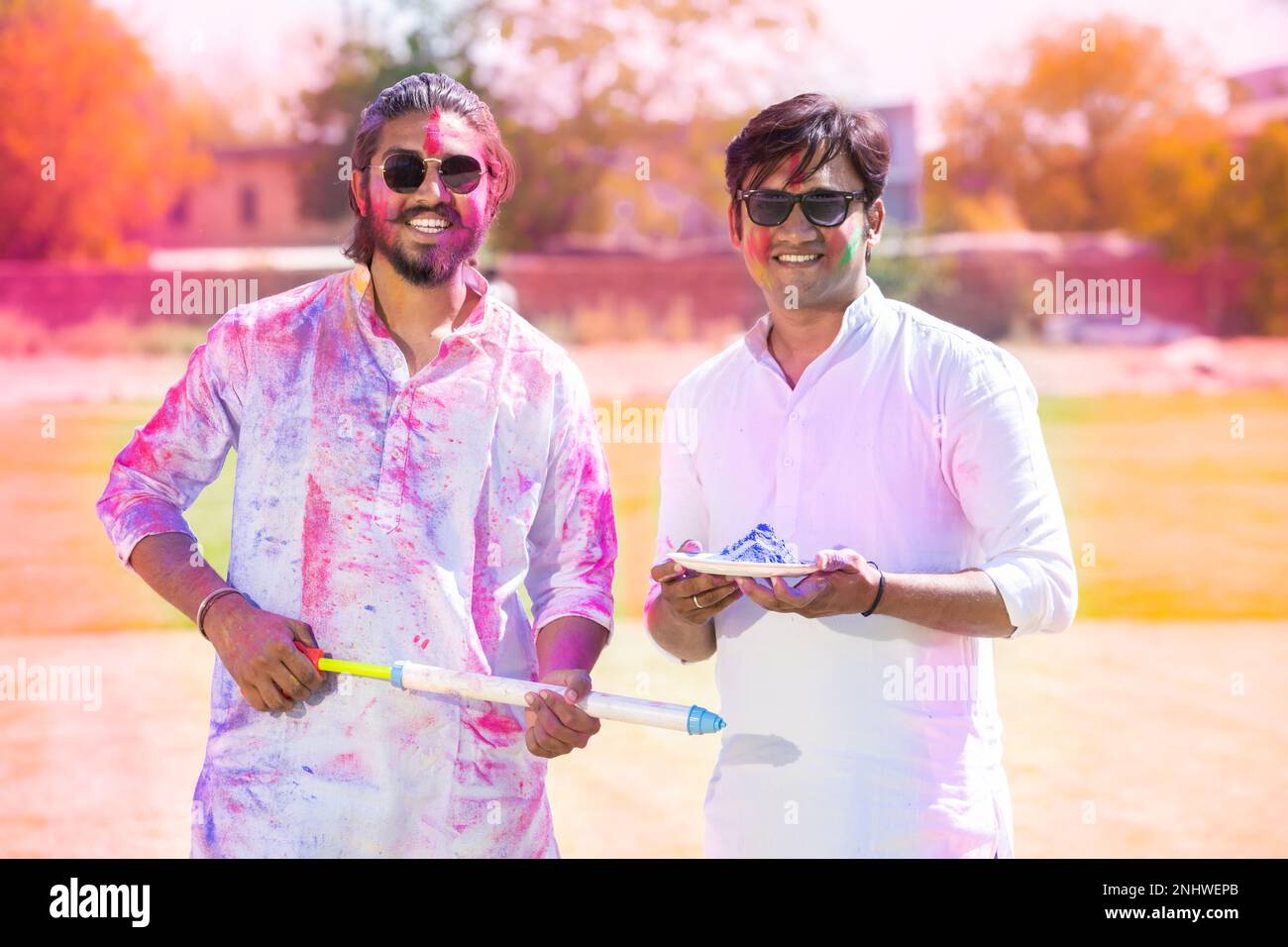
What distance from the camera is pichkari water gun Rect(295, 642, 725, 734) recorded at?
2.90 meters

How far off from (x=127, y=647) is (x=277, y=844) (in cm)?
870

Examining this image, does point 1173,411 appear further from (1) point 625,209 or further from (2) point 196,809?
(2) point 196,809

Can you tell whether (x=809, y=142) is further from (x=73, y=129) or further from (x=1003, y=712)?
(x=73, y=129)

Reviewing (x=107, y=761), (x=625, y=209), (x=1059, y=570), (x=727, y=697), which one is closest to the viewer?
(x=1059, y=570)

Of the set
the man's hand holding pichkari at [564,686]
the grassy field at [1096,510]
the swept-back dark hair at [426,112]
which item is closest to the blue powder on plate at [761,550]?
the man's hand holding pichkari at [564,686]

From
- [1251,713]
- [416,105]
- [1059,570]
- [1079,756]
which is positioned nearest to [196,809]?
[416,105]

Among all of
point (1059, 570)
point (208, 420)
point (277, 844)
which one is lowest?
point (277, 844)

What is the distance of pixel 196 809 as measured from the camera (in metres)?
3.12

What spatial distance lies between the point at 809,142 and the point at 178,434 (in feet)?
4.55

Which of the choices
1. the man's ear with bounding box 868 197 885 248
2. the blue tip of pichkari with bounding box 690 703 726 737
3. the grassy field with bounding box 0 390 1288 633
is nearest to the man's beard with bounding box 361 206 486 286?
the man's ear with bounding box 868 197 885 248

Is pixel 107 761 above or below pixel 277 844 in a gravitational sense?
below

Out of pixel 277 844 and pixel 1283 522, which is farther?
pixel 1283 522

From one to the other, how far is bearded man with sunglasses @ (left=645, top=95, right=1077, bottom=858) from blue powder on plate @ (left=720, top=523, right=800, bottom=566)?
2.7 inches

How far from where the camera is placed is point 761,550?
282cm
